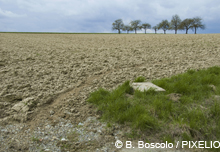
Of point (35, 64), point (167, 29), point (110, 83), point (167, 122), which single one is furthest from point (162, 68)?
point (167, 29)

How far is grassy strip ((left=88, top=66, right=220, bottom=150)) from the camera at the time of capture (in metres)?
3.08

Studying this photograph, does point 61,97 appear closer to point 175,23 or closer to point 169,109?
point 169,109

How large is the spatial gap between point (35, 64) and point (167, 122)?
6.32 metres

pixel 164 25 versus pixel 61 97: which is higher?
pixel 164 25

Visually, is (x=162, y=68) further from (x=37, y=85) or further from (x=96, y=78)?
(x=37, y=85)

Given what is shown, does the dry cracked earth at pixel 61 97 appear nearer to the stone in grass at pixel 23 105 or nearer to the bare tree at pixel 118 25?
the stone in grass at pixel 23 105

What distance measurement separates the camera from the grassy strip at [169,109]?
10.1ft

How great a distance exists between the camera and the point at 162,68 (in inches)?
277

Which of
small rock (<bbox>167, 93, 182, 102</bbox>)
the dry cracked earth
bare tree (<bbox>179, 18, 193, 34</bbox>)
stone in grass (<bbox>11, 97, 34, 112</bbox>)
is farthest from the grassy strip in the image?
bare tree (<bbox>179, 18, 193, 34</bbox>)

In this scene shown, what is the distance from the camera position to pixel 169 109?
3.75 m

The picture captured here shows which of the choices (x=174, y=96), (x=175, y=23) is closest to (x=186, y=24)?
(x=175, y=23)

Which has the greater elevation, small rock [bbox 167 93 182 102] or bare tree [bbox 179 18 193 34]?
bare tree [bbox 179 18 193 34]

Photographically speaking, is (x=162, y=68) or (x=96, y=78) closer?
(x=96, y=78)

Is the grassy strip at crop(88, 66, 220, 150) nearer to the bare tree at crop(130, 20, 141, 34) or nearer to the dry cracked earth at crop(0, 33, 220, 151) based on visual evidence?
the dry cracked earth at crop(0, 33, 220, 151)
